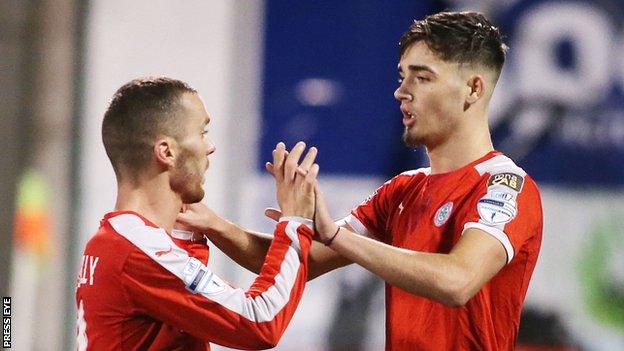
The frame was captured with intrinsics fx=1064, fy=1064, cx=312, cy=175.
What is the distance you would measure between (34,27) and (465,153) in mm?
3508

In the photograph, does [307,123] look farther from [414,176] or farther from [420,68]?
[420,68]

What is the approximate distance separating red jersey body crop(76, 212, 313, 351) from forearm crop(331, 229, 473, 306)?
0.18 metres

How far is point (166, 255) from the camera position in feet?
9.53

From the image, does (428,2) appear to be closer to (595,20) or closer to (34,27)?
(595,20)

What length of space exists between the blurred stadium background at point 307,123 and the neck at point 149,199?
295 cm

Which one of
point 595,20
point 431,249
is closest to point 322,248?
point 431,249

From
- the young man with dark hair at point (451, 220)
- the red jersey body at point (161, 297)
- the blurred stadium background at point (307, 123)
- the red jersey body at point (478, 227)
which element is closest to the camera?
the red jersey body at point (161, 297)

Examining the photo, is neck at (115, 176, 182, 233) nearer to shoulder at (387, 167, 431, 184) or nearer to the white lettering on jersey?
the white lettering on jersey

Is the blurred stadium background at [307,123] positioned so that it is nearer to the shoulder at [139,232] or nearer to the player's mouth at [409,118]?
the player's mouth at [409,118]

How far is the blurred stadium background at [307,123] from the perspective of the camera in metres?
6.06

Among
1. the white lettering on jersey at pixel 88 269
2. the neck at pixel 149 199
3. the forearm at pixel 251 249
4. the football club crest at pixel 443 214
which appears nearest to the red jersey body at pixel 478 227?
the football club crest at pixel 443 214

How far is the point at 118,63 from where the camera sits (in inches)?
239

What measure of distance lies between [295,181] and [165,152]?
38 cm

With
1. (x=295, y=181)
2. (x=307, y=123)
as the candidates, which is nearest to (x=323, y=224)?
(x=295, y=181)
